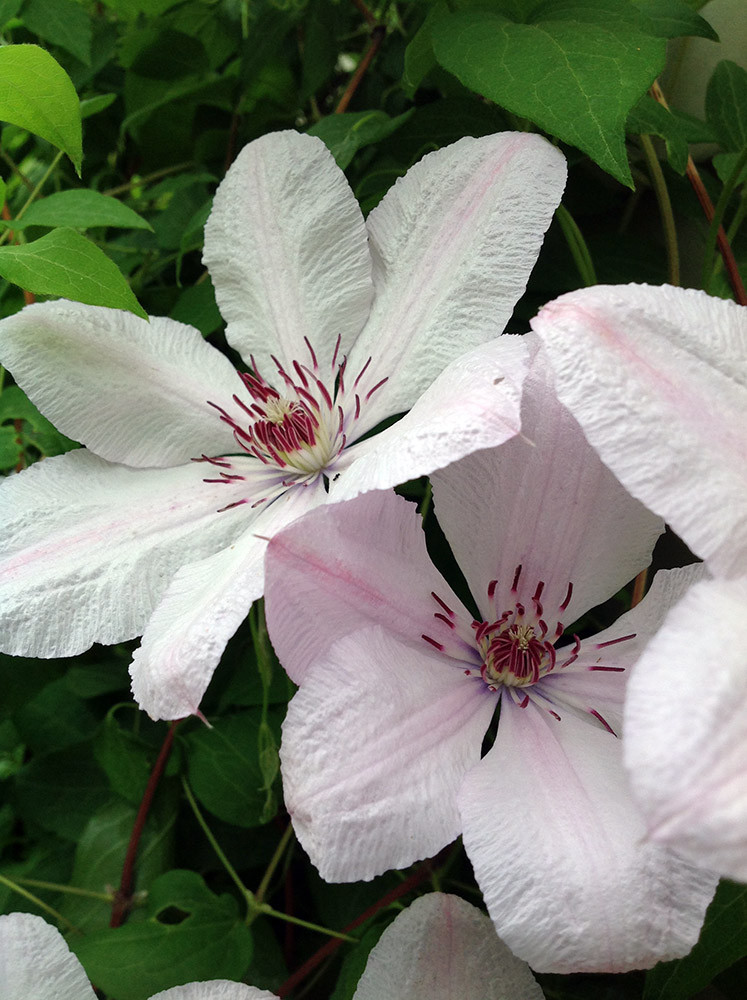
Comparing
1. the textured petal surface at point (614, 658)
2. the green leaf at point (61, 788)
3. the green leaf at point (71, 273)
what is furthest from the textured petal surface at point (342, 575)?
the green leaf at point (61, 788)

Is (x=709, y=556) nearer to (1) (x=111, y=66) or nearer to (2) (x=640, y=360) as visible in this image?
(2) (x=640, y=360)

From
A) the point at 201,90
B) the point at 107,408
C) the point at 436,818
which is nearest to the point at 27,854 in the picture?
the point at 107,408

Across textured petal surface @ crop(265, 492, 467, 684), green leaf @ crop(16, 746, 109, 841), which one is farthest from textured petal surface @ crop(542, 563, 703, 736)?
green leaf @ crop(16, 746, 109, 841)

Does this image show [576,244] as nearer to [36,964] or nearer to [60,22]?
[60,22]

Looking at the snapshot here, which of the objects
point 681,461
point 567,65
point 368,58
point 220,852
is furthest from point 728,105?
point 220,852

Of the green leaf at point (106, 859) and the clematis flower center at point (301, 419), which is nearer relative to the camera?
the clematis flower center at point (301, 419)

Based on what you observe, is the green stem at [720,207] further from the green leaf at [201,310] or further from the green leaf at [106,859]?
the green leaf at [106,859]
